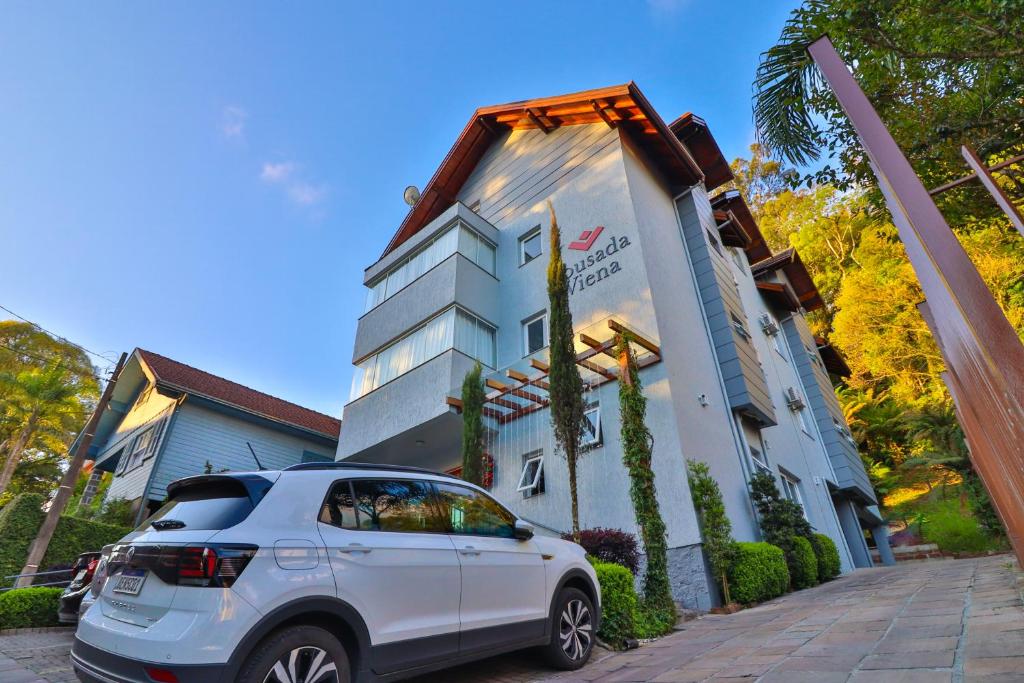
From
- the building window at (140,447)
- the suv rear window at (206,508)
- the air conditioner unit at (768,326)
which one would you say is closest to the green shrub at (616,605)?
the suv rear window at (206,508)

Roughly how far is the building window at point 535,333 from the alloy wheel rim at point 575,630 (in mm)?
8586

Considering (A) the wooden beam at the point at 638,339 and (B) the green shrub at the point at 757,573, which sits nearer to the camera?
(B) the green shrub at the point at 757,573

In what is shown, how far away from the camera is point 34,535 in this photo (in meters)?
11.3

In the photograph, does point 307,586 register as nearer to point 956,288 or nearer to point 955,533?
point 956,288

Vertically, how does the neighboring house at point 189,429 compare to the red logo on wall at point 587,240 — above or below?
below

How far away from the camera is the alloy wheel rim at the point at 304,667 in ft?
9.71

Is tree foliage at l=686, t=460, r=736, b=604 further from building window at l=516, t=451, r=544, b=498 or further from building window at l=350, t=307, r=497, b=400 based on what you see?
building window at l=350, t=307, r=497, b=400

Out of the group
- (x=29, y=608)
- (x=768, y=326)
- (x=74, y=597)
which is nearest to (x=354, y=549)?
(x=74, y=597)

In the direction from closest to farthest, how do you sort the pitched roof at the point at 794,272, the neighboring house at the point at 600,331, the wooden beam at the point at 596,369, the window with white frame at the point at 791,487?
the neighboring house at the point at 600,331
the wooden beam at the point at 596,369
the window with white frame at the point at 791,487
the pitched roof at the point at 794,272

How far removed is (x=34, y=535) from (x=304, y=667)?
1274 cm

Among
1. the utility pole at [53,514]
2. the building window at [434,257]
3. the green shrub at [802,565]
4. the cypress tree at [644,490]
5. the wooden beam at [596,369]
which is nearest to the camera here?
the cypress tree at [644,490]

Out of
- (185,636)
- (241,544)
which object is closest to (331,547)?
(241,544)

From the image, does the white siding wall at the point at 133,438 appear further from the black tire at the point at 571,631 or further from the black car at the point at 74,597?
the black tire at the point at 571,631

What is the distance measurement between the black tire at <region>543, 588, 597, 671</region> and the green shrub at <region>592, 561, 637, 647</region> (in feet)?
2.76
